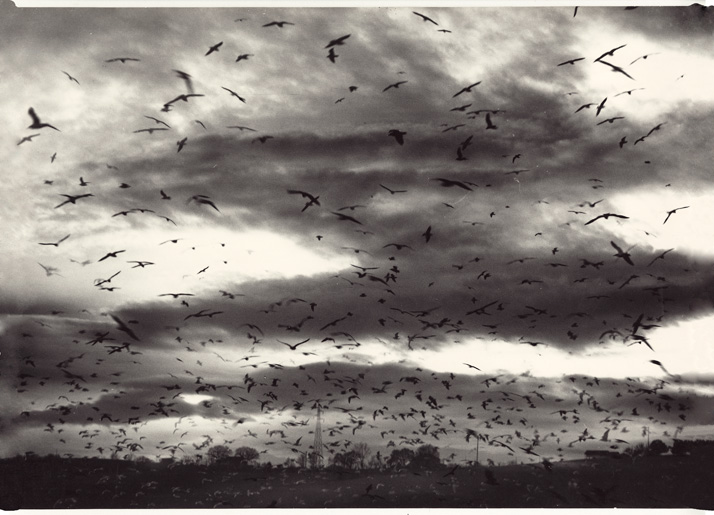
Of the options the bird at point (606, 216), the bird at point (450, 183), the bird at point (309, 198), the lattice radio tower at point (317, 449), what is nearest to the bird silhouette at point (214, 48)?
the bird at point (309, 198)

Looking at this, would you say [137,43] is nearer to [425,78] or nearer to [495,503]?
[425,78]

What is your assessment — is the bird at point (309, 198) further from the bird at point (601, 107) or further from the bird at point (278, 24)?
the bird at point (601, 107)

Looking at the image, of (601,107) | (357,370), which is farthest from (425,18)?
(357,370)

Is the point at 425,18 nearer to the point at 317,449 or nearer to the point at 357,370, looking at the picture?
the point at 357,370

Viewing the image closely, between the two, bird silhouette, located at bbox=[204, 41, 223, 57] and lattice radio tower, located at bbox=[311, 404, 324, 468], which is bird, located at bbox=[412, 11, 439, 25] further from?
lattice radio tower, located at bbox=[311, 404, 324, 468]

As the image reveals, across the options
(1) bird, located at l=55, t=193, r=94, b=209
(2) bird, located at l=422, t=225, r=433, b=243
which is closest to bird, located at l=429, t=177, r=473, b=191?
(2) bird, located at l=422, t=225, r=433, b=243
